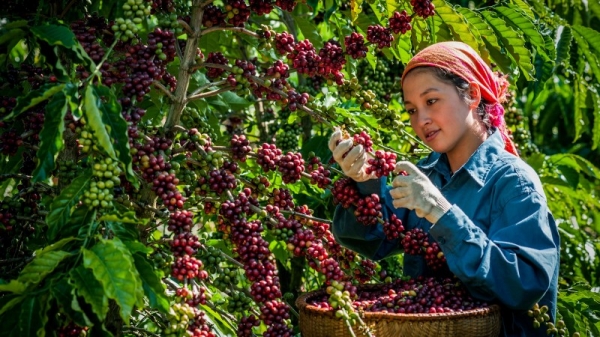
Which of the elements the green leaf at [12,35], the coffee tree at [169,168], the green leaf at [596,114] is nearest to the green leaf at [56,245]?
the coffee tree at [169,168]

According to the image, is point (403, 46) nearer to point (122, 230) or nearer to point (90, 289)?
point (122, 230)

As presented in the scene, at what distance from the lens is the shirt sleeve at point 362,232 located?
8.92 ft

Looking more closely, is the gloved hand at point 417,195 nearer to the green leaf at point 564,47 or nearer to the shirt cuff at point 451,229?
the shirt cuff at point 451,229

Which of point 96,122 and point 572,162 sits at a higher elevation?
point 96,122

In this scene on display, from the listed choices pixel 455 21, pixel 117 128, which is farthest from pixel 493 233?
pixel 117 128

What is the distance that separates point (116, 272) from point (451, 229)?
36.2 inches

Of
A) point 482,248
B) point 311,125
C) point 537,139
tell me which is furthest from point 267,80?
point 537,139

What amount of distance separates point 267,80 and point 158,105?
889 millimetres

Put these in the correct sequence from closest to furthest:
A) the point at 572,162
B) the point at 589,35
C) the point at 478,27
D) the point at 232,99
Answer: the point at 478,27 → the point at 232,99 → the point at 589,35 → the point at 572,162

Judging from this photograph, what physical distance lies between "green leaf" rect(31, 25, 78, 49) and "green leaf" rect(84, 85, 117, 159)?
15 cm

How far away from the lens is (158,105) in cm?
328

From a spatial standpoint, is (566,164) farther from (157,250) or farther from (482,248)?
(157,250)

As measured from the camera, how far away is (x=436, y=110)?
267cm

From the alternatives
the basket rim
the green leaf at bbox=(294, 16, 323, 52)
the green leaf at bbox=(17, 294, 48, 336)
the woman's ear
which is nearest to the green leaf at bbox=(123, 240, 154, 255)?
the green leaf at bbox=(17, 294, 48, 336)
